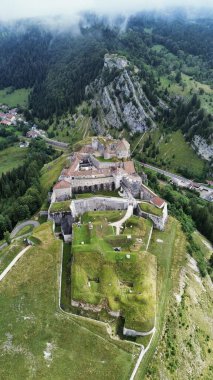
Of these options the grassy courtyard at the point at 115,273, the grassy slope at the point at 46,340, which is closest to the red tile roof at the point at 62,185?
the grassy courtyard at the point at 115,273

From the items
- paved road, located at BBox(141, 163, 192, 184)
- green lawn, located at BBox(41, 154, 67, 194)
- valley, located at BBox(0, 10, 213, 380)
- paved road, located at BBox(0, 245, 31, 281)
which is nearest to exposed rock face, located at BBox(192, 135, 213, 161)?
paved road, located at BBox(141, 163, 192, 184)

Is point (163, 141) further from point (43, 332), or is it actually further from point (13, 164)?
point (43, 332)

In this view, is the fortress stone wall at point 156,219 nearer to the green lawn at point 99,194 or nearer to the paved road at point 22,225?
the green lawn at point 99,194

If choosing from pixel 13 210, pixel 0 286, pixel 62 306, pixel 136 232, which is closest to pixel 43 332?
pixel 62 306

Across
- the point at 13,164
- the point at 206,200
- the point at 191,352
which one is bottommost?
the point at 13,164

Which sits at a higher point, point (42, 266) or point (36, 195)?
point (42, 266)

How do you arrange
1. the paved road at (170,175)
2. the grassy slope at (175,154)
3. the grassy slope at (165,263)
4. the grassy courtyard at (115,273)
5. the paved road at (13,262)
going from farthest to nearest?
the grassy slope at (175,154)
the paved road at (170,175)
the paved road at (13,262)
the grassy courtyard at (115,273)
the grassy slope at (165,263)
